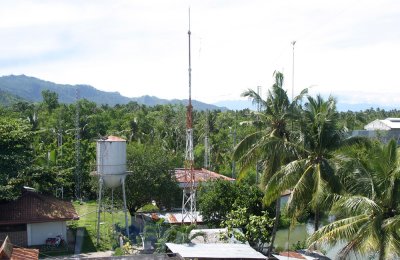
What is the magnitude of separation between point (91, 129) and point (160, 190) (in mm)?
27401

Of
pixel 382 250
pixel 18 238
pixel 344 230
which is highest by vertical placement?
pixel 344 230

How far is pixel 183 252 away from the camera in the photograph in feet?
67.5

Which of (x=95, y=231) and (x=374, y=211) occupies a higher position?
(x=374, y=211)

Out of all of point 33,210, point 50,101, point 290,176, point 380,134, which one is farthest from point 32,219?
point 50,101

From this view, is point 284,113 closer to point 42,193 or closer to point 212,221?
point 212,221

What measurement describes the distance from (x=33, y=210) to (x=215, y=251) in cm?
1168

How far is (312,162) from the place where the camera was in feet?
68.9

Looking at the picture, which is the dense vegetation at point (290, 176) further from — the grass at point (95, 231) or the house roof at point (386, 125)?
the house roof at point (386, 125)

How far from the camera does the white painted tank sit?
2877 cm

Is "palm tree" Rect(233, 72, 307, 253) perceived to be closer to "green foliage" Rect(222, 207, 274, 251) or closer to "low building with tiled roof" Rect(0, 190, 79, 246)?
"green foliage" Rect(222, 207, 274, 251)

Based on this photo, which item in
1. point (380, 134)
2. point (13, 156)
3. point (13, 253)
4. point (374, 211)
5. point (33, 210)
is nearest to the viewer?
point (374, 211)

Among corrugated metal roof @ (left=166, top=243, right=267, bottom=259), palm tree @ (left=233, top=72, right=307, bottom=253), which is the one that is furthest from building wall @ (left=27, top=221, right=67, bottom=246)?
palm tree @ (left=233, top=72, right=307, bottom=253)

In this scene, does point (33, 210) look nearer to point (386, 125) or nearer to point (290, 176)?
point (290, 176)

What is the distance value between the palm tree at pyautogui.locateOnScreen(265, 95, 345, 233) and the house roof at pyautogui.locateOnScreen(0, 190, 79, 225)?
12324 mm
